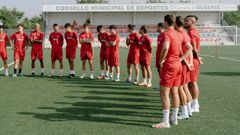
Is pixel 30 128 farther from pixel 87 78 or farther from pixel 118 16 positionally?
pixel 118 16

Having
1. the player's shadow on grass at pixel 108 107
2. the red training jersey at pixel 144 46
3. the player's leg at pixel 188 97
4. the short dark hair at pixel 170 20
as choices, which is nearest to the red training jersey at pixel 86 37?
the player's shadow on grass at pixel 108 107

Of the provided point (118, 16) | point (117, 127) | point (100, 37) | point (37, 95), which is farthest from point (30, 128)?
point (118, 16)

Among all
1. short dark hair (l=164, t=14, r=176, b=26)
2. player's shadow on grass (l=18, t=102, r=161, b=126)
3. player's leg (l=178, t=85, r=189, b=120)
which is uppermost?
short dark hair (l=164, t=14, r=176, b=26)

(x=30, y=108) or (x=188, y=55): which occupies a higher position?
(x=188, y=55)

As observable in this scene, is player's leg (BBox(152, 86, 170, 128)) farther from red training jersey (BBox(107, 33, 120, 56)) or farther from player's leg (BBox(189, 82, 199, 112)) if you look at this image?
red training jersey (BBox(107, 33, 120, 56))

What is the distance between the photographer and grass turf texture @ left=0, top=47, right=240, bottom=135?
7.33 meters

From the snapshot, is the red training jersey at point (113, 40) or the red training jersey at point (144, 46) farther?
the red training jersey at point (113, 40)

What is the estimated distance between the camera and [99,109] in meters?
9.20

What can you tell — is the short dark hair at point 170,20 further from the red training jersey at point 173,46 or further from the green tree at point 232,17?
the green tree at point 232,17

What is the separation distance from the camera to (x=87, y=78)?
15.5 meters

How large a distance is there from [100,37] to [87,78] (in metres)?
1.62

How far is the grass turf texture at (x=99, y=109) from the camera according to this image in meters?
7.33

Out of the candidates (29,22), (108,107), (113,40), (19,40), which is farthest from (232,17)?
(108,107)

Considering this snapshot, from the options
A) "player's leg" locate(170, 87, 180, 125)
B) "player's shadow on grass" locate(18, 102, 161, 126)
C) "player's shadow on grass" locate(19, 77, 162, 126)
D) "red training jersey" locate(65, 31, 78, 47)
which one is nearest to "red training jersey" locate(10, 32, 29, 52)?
"red training jersey" locate(65, 31, 78, 47)
